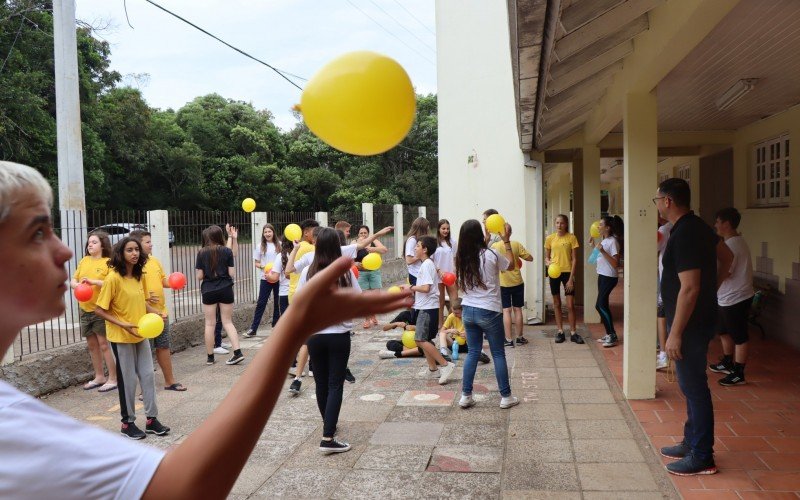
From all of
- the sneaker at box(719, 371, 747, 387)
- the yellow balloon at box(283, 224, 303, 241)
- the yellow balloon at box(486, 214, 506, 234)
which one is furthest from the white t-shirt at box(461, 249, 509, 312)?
the yellow balloon at box(283, 224, 303, 241)

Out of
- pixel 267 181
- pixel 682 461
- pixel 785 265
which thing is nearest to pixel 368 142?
pixel 682 461

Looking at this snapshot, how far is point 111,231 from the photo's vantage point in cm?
859

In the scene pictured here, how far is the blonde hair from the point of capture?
3.35ft

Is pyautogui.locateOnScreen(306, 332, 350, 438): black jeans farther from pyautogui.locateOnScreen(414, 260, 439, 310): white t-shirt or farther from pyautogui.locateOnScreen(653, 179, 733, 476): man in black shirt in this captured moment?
pyautogui.locateOnScreen(653, 179, 733, 476): man in black shirt

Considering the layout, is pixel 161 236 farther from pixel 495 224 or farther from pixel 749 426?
pixel 749 426

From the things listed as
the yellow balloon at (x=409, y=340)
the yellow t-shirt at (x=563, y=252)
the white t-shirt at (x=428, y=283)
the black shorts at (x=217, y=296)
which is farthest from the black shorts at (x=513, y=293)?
the black shorts at (x=217, y=296)

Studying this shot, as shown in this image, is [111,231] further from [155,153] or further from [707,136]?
[155,153]

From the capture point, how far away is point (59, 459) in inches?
35.0

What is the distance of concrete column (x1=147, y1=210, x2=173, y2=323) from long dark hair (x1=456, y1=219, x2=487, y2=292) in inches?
195

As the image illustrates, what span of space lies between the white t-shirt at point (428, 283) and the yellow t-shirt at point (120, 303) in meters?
3.01

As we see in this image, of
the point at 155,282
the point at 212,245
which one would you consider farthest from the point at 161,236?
the point at 155,282

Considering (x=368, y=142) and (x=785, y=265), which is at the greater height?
(x=368, y=142)

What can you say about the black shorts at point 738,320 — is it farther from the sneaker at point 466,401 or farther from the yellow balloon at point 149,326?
the yellow balloon at point 149,326

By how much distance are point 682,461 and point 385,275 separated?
12.5 meters
